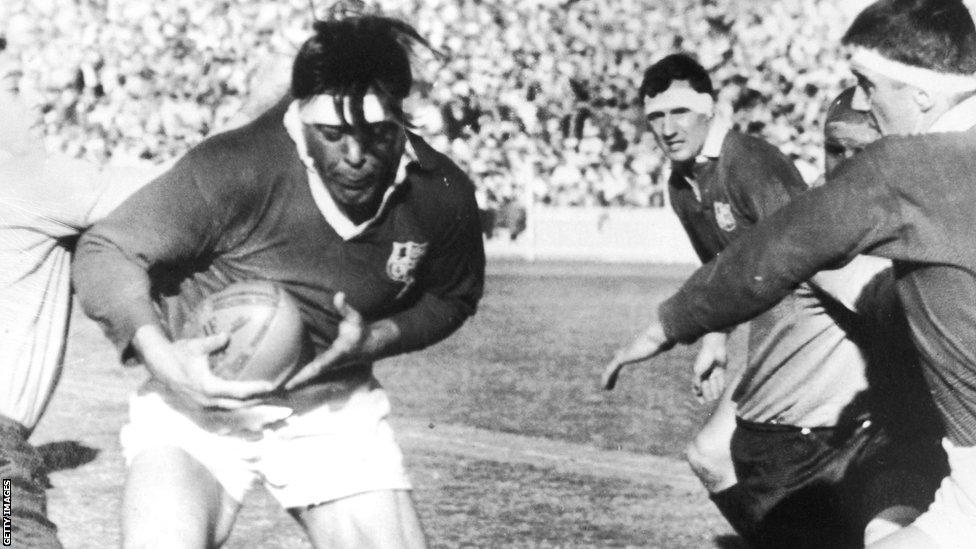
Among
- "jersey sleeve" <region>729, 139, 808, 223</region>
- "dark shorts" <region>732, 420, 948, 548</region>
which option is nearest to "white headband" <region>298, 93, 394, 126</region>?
"jersey sleeve" <region>729, 139, 808, 223</region>

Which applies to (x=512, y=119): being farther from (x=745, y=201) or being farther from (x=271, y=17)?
(x=745, y=201)

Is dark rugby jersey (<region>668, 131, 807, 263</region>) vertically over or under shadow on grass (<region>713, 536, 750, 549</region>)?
over

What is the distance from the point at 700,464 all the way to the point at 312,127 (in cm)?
233

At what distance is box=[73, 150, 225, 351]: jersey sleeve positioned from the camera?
3953 millimetres

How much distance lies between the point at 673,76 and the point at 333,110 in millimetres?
3036

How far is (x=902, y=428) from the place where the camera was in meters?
5.26

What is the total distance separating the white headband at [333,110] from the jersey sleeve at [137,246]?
0.36 meters

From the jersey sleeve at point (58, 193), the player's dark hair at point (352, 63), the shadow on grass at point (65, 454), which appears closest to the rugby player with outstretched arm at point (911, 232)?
the player's dark hair at point (352, 63)

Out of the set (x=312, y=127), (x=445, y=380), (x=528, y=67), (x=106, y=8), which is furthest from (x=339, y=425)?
(x=106, y=8)

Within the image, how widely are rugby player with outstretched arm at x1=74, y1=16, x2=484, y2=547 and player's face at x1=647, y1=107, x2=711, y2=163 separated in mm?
1927

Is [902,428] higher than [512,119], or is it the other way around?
[902,428]

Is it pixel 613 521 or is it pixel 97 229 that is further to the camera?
pixel 613 521

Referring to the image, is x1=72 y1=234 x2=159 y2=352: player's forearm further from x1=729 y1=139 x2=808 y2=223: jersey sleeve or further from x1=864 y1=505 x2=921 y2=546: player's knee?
x1=729 y1=139 x2=808 y2=223: jersey sleeve

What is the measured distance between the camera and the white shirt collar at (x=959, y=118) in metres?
3.67
